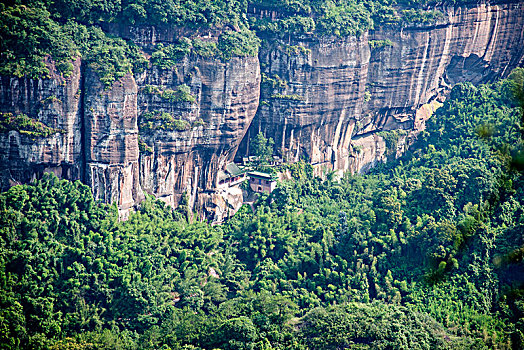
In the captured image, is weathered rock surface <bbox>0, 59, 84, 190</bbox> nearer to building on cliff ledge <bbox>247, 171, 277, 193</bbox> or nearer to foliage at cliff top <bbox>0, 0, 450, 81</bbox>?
foliage at cliff top <bbox>0, 0, 450, 81</bbox>

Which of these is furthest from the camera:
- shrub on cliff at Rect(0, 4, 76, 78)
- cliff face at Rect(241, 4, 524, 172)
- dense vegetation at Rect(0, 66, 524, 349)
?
cliff face at Rect(241, 4, 524, 172)

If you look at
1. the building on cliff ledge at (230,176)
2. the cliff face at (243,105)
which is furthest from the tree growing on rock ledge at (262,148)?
the building on cliff ledge at (230,176)

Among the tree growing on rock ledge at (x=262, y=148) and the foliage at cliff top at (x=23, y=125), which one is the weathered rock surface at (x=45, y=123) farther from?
the tree growing on rock ledge at (x=262, y=148)

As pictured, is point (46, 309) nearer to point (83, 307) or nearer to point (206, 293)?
point (83, 307)

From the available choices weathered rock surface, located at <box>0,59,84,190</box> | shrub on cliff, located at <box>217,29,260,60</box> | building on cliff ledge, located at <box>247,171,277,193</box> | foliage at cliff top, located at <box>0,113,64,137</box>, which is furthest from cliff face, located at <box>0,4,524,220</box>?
building on cliff ledge, located at <box>247,171,277,193</box>

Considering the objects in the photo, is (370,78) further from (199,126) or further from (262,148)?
(199,126)

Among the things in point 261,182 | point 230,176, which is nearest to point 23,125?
point 230,176
